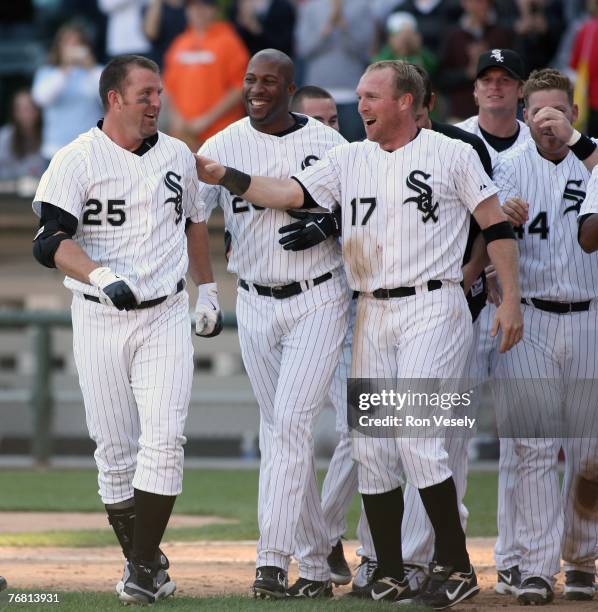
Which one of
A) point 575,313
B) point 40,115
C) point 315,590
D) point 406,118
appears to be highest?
point 40,115

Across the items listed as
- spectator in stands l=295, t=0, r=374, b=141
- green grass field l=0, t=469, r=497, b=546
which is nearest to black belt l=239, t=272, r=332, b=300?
green grass field l=0, t=469, r=497, b=546

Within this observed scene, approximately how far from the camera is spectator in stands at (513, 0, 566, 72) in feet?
37.4

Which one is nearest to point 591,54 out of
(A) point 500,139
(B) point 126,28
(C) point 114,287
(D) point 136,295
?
(B) point 126,28

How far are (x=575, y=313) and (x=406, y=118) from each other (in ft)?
3.84

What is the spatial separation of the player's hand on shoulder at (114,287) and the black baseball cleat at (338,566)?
175 cm

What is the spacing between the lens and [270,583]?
18.4 ft

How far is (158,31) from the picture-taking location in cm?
1248

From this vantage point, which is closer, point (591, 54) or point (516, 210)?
point (516, 210)

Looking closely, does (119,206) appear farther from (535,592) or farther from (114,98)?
(535,592)

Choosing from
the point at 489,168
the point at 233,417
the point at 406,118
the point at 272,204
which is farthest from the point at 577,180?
the point at 233,417

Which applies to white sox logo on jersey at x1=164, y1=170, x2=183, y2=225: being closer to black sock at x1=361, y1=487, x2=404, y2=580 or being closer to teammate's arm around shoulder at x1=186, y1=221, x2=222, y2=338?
teammate's arm around shoulder at x1=186, y1=221, x2=222, y2=338

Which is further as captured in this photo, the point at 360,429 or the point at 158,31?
the point at 158,31

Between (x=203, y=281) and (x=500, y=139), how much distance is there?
1.58 metres

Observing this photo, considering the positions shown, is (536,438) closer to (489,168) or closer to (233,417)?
(489,168)
